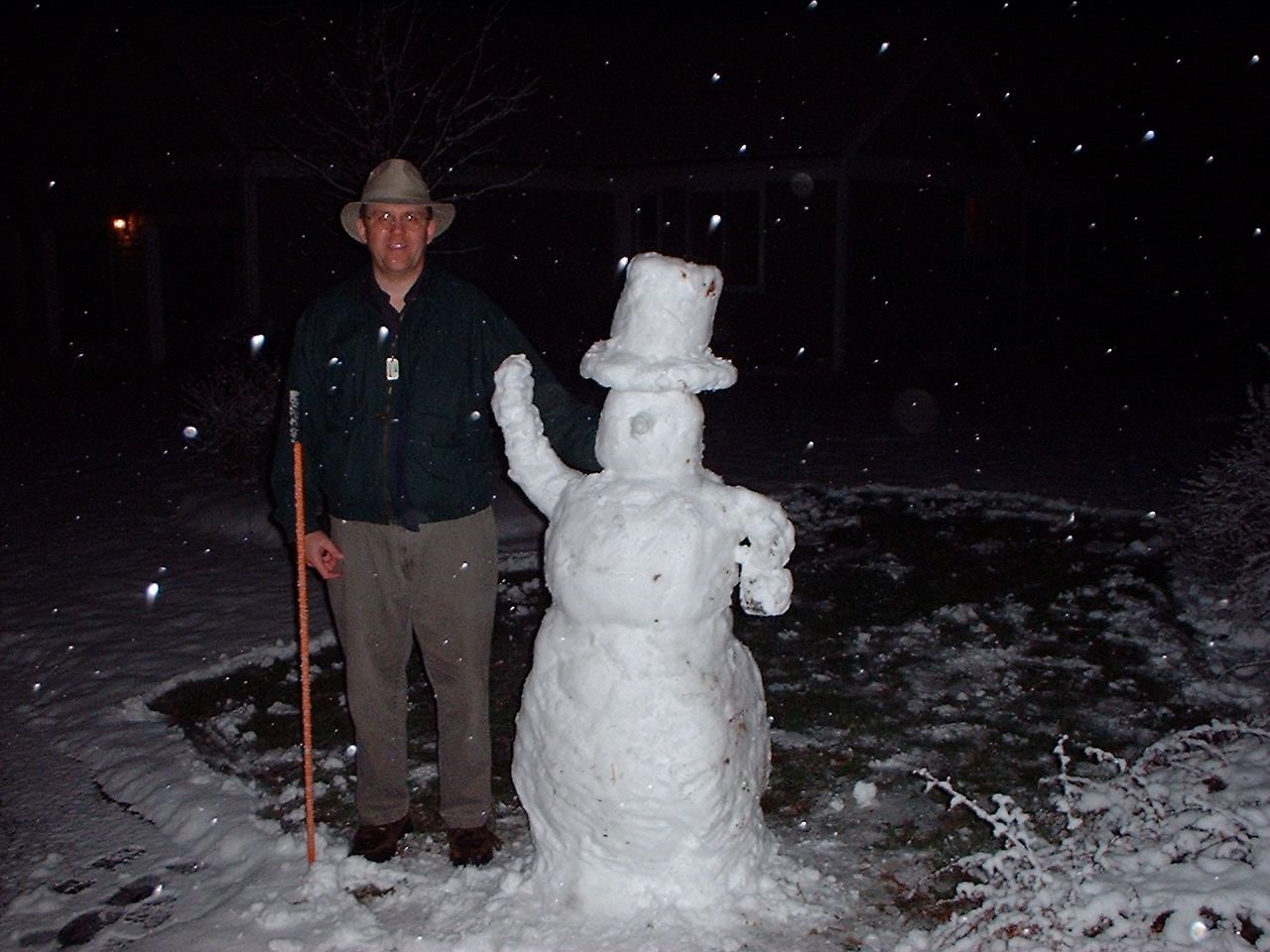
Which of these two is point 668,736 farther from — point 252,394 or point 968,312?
point 968,312

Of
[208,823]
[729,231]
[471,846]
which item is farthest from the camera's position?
[729,231]

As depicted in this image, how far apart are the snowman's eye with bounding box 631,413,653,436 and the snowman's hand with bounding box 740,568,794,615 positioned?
54 centimetres

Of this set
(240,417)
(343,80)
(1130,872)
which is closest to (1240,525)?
(1130,872)

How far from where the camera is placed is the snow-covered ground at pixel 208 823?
11.0ft

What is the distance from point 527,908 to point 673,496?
4.52ft

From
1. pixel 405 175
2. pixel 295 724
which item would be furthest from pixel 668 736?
pixel 295 724

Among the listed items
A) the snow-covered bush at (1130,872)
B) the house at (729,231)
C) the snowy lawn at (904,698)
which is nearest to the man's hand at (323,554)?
the snowy lawn at (904,698)

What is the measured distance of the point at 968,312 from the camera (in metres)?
18.5

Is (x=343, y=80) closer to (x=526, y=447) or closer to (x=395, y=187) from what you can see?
(x=395, y=187)

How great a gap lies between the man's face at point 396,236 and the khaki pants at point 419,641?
84cm

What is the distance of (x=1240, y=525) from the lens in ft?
21.8

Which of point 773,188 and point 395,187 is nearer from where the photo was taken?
point 395,187

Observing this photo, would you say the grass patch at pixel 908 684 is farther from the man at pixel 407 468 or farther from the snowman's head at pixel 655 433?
the snowman's head at pixel 655 433

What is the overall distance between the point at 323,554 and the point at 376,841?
3.34 ft
